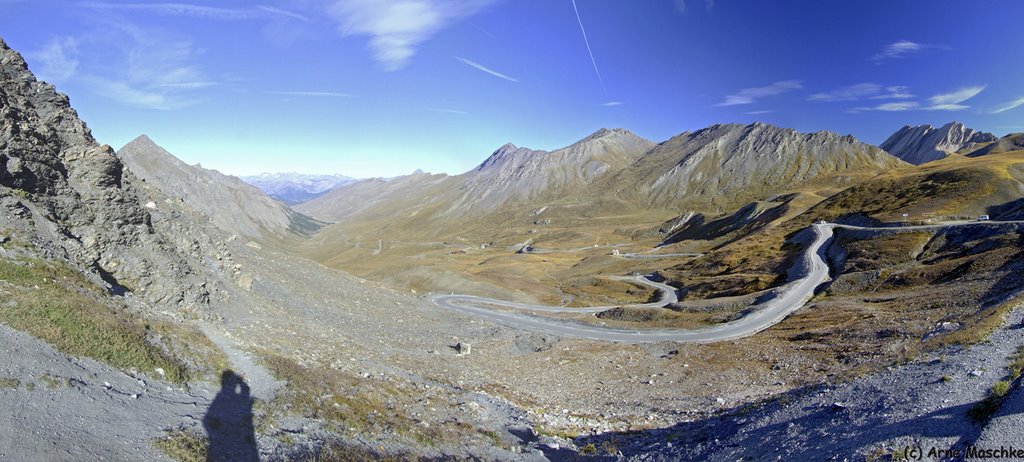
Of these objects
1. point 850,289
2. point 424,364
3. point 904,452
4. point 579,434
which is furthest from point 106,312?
point 850,289

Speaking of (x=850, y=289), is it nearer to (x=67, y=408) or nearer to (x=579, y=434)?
(x=579, y=434)

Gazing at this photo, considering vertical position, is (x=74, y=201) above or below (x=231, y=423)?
above

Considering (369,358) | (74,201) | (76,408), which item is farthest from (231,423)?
(74,201)

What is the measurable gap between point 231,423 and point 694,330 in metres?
45.6

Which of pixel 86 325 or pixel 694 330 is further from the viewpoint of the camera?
pixel 694 330

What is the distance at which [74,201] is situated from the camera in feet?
84.7

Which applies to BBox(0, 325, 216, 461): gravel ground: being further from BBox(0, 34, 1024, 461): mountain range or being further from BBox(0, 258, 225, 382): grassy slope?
BBox(0, 258, 225, 382): grassy slope

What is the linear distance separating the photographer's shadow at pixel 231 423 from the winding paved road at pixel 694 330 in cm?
3617

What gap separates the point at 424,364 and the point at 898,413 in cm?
2509

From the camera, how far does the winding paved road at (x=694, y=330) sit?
160 ft

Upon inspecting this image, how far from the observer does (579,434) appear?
23.1 metres

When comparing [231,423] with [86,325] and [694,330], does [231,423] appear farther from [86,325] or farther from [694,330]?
[694,330]

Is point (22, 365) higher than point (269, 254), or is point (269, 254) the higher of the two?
point (269, 254)

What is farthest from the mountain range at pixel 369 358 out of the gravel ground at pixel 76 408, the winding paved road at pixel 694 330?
the winding paved road at pixel 694 330
